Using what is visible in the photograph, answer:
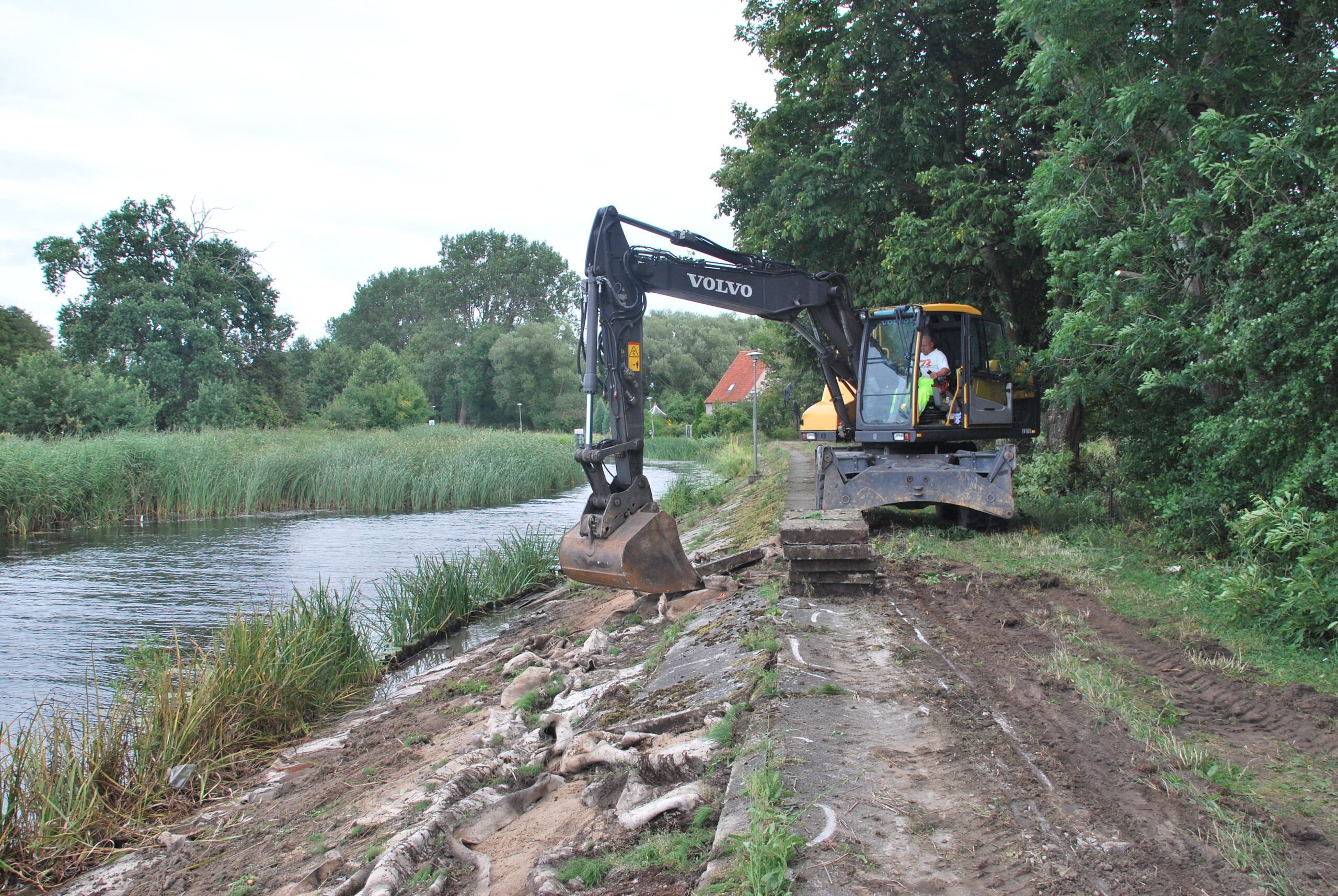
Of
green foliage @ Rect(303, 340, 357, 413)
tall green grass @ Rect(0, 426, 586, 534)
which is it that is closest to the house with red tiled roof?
green foliage @ Rect(303, 340, 357, 413)

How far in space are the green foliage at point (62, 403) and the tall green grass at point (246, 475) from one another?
11.4 feet

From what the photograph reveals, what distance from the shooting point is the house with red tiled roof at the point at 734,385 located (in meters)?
59.1

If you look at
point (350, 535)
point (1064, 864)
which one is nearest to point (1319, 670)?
point (1064, 864)

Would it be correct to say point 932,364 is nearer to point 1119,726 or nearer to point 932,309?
point 932,309

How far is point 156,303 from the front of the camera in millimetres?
40344

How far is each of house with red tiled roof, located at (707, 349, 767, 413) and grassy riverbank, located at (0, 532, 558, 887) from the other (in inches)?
1950

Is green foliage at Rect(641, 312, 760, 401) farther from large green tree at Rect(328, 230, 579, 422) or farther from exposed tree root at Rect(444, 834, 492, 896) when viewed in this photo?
exposed tree root at Rect(444, 834, 492, 896)

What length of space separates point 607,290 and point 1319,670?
5.98 metres

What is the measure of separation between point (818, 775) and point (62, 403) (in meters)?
33.1

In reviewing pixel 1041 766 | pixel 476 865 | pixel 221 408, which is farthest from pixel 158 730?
pixel 221 408

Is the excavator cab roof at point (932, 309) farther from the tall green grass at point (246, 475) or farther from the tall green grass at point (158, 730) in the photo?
the tall green grass at point (246, 475)

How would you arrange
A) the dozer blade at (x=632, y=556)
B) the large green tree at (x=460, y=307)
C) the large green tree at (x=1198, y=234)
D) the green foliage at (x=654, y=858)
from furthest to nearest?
the large green tree at (x=460, y=307), the dozer blade at (x=632, y=556), the large green tree at (x=1198, y=234), the green foliage at (x=654, y=858)

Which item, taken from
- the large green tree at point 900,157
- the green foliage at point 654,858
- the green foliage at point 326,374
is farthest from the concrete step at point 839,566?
the green foliage at point 326,374

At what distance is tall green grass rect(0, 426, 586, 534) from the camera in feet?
63.9
